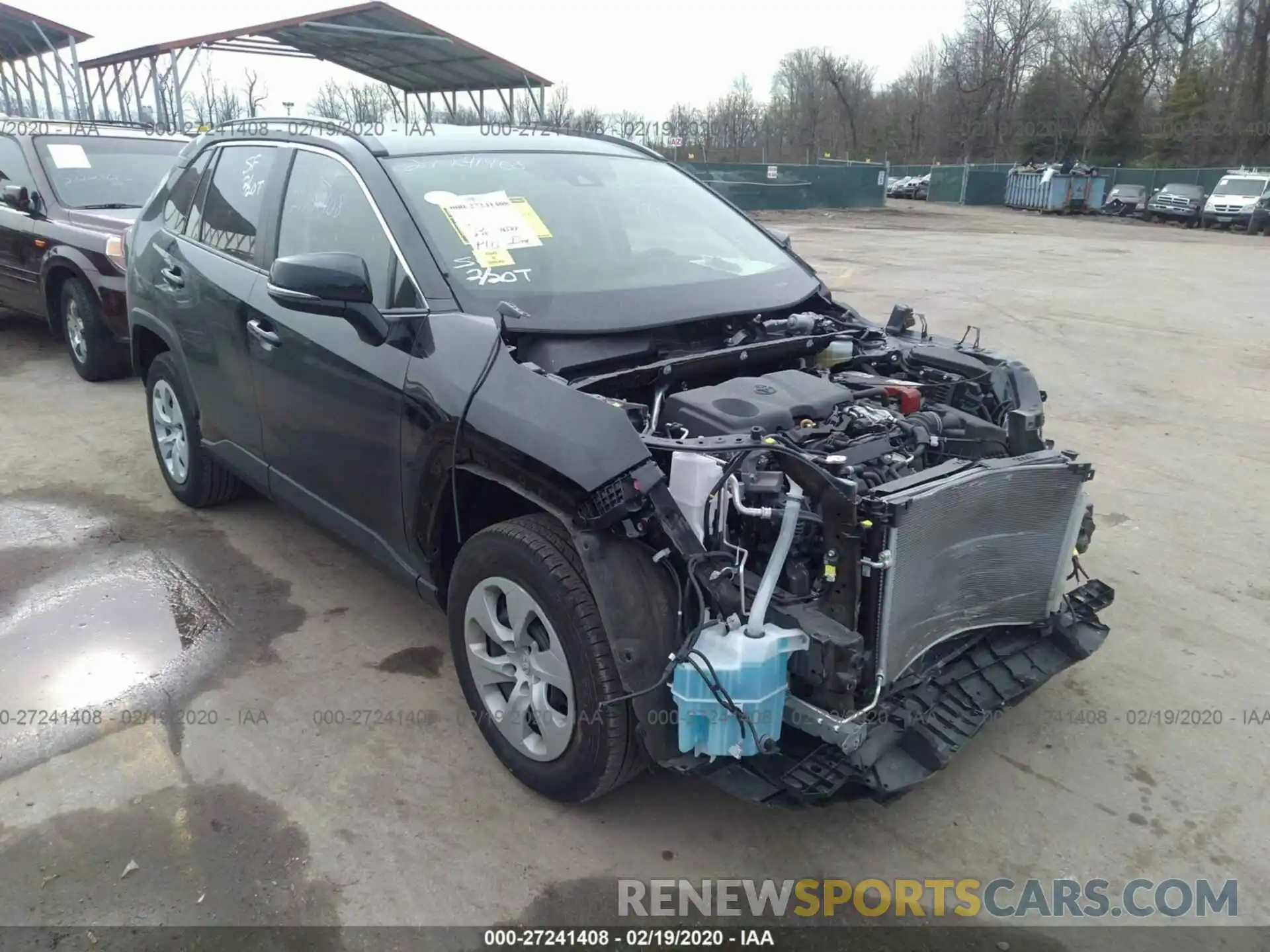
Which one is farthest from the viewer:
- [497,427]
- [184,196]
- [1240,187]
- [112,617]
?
[1240,187]

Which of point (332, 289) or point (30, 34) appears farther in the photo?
point (30, 34)

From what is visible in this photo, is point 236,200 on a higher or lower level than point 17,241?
higher

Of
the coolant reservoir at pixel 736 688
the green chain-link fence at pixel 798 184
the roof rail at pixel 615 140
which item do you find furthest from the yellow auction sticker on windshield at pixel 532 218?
the green chain-link fence at pixel 798 184

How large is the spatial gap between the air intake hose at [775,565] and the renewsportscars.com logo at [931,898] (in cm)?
81

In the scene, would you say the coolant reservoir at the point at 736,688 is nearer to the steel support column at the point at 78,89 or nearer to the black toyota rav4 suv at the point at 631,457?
the black toyota rav4 suv at the point at 631,457

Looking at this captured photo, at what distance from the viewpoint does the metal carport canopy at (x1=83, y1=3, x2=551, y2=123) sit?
1379 centimetres

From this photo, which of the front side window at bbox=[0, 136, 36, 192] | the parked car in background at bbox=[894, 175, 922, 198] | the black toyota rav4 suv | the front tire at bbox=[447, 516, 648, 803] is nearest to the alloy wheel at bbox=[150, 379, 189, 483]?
the black toyota rav4 suv

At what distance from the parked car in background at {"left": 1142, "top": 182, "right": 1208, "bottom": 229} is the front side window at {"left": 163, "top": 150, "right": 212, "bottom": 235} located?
32.4 m

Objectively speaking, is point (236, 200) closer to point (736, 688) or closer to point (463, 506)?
point (463, 506)

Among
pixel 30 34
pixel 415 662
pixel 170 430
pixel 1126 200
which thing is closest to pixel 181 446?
pixel 170 430

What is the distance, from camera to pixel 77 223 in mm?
7180

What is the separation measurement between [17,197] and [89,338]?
142 cm

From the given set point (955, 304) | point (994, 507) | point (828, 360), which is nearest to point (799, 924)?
point (994, 507)

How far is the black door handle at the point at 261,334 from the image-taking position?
353 cm
